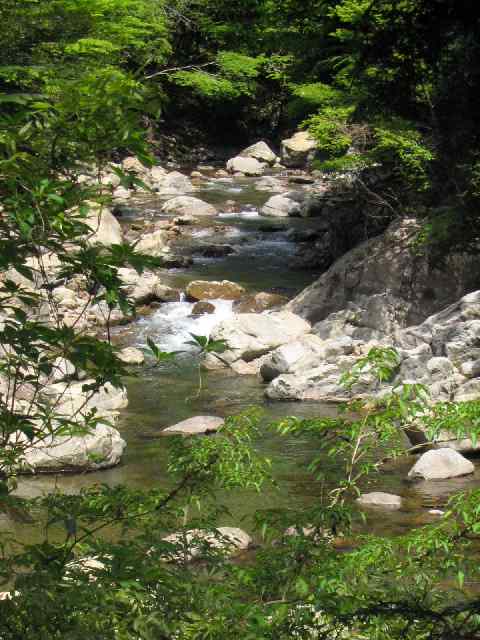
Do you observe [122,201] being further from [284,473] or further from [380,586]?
[380,586]

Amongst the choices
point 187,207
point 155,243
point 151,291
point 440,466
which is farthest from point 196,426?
point 187,207

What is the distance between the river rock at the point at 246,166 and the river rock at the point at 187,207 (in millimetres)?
6142

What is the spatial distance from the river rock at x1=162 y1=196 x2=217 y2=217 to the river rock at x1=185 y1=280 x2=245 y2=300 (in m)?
5.98

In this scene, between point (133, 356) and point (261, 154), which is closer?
point (133, 356)

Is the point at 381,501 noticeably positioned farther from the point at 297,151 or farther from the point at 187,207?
the point at 297,151

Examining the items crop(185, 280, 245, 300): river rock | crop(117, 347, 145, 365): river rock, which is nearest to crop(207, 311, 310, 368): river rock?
crop(117, 347, 145, 365): river rock

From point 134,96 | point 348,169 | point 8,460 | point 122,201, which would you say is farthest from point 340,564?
point 122,201

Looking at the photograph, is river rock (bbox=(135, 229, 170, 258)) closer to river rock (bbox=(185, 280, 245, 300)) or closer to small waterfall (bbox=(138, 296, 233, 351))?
river rock (bbox=(185, 280, 245, 300))

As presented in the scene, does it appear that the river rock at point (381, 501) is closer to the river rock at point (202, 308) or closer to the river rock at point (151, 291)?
the river rock at point (202, 308)

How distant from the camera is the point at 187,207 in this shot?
2233 cm

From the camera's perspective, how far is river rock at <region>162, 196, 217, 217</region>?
22.2 metres

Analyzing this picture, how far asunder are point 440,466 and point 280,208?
1475 centimetres

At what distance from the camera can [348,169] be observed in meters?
16.8

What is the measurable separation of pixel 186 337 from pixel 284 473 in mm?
5757
